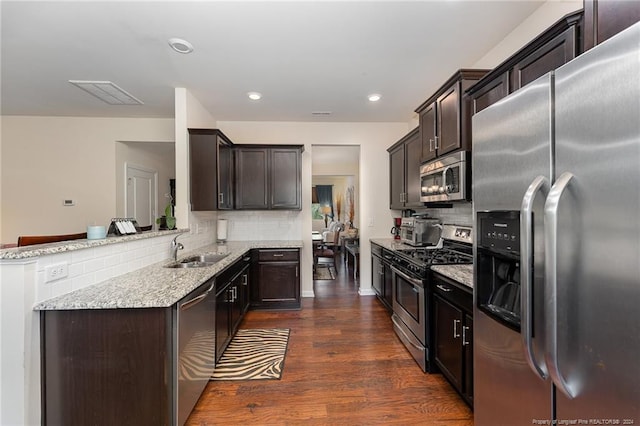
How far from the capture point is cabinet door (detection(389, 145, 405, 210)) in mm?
3850

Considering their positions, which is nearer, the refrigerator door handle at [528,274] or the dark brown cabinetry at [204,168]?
the refrigerator door handle at [528,274]

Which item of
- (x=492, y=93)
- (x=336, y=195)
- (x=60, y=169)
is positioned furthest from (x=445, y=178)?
(x=336, y=195)

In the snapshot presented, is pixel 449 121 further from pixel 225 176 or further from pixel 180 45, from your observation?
pixel 225 176

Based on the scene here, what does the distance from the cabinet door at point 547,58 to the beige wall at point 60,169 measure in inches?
180

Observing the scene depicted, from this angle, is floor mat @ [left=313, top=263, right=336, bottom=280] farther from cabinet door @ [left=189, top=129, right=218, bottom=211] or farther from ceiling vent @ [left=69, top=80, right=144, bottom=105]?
ceiling vent @ [left=69, top=80, right=144, bottom=105]

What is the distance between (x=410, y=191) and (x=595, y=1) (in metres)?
2.61

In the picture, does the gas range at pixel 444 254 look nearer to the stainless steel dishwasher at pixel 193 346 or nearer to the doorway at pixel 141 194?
the stainless steel dishwasher at pixel 193 346

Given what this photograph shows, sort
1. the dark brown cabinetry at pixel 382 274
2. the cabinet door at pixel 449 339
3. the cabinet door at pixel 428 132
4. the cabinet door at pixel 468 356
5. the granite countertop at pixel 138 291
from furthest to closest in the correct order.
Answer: the dark brown cabinetry at pixel 382 274 → the cabinet door at pixel 428 132 → the cabinet door at pixel 449 339 → the cabinet door at pixel 468 356 → the granite countertop at pixel 138 291

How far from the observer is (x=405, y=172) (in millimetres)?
3693

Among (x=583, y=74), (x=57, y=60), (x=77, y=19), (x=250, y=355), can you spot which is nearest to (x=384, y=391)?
(x=250, y=355)

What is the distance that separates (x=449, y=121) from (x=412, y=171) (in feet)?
3.69

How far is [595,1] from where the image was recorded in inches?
38.1

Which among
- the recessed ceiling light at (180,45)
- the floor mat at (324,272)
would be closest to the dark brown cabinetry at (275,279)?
the floor mat at (324,272)

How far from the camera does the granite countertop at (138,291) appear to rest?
4.73ft
